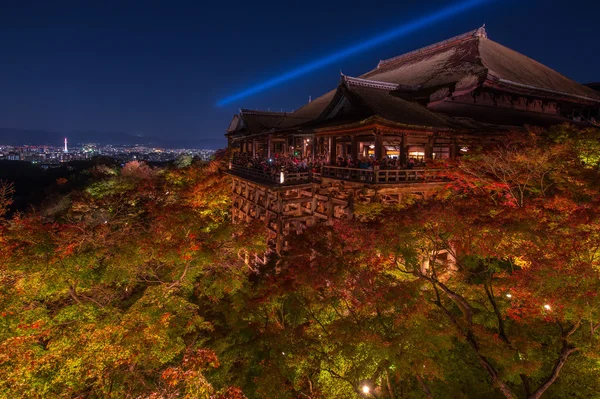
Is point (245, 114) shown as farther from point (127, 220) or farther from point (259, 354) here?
point (259, 354)

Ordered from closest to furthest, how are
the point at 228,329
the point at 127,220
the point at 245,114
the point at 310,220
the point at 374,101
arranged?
the point at 228,329 → the point at 374,101 → the point at 310,220 → the point at 127,220 → the point at 245,114

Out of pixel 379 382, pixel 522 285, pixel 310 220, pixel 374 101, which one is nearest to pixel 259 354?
pixel 379 382

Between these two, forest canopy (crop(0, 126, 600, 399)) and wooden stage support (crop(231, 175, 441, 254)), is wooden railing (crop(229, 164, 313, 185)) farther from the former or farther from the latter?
forest canopy (crop(0, 126, 600, 399))

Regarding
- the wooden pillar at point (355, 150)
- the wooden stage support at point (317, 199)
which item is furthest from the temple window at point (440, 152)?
the wooden pillar at point (355, 150)

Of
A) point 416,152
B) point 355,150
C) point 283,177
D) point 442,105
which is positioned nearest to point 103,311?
point 283,177

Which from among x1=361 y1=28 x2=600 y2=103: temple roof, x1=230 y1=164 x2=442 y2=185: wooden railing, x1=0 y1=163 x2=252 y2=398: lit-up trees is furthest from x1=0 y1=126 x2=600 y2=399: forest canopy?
x1=361 y1=28 x2=600 y2=103: temple roof

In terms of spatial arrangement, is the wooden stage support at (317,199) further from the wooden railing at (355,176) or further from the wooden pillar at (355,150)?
the wooden pillar at (355,150)
